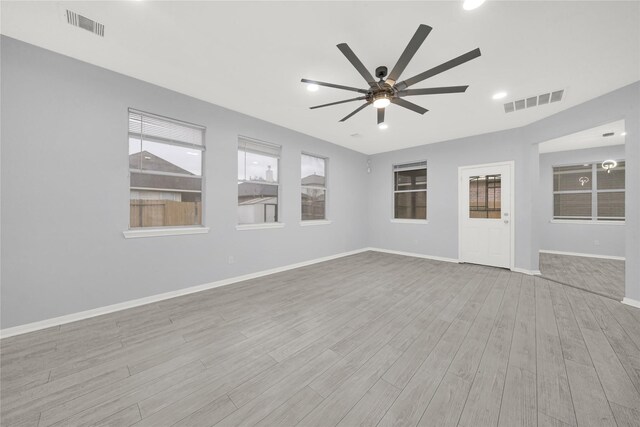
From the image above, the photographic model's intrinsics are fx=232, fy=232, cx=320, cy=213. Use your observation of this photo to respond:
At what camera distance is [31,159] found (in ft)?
7.77

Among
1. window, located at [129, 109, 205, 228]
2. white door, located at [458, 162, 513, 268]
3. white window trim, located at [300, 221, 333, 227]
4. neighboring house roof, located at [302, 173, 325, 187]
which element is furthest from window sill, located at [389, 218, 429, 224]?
window, located at [129, 109, 205, 228]

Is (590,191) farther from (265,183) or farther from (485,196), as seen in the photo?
(265,183)

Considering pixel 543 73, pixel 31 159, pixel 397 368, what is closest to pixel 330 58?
pixel 543 73

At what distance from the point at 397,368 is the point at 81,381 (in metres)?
2.34

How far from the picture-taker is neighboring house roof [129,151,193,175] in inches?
119

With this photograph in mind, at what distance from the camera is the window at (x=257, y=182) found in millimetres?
4164

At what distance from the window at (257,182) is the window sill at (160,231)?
798mm

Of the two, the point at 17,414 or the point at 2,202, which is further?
the point at 2,202

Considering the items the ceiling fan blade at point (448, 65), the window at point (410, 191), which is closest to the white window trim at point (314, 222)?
the window at point (410, 191)

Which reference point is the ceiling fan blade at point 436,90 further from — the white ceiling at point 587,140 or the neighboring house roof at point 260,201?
the white ceiling at point 587,140

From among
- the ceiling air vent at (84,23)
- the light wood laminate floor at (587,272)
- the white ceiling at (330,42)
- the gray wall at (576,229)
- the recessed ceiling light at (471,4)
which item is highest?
the ceiling air vent at (84,23)

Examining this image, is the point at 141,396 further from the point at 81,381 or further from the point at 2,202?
the point at 2,202

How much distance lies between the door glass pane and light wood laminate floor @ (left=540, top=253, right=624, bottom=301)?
4.88 feet

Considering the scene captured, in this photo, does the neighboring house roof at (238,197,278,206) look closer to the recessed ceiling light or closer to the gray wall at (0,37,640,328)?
the gray wall at (0,37,640,328)
